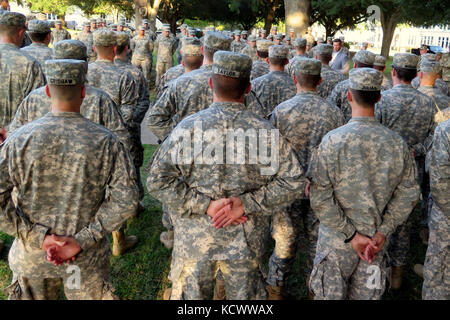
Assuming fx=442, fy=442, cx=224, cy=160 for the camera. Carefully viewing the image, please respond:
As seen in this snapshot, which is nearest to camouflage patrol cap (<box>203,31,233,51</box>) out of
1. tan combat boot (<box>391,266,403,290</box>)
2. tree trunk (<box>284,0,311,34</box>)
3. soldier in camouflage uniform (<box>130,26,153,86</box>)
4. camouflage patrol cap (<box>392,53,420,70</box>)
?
camouflage patrol cap (<box>392,53,420,70</box>)

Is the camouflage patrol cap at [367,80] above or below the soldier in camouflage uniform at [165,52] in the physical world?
A: above

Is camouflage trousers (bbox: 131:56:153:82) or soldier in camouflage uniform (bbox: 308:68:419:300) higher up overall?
soldier in camouflage uniform (bbox: 308:68:419:300)

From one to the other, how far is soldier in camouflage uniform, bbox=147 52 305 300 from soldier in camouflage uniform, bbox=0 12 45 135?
8.11ft

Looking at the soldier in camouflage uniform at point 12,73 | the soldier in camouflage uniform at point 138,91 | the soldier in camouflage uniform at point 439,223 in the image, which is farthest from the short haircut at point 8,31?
the soldier in camouflage uniform at point 439,223

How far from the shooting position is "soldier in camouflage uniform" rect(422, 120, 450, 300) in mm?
3211

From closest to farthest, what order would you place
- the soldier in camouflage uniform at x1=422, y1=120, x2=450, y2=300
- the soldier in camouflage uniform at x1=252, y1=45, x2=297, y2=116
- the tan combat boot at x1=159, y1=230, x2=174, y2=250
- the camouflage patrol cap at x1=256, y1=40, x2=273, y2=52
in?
the soldier in camouflage uniform at x1=422, y1=120, x2=450, y2=300 → the tan combat boot at x1=159, y1=230, x2=174, y2=250 → the soldier in camouflage uniform at x1=252, y1=45, x2=297, y2=116 → the camouflage patrol cap at x1=256, y1=40, x2=273, y2=52

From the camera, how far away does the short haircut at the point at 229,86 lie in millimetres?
2787

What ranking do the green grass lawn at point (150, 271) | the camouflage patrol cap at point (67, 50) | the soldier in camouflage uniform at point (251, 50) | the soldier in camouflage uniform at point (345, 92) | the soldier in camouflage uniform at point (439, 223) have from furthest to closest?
the soldier in camouflage uniform at point (251, 50)
the soldier in camouflage uniform at point (345, 92)
the green grass lawn at point (150, 271)
the camouflage patrol cap at point (67, 50)
the soldier in camouflage uniform at point (439, 223)

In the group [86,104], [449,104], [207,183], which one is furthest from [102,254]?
[449,104]

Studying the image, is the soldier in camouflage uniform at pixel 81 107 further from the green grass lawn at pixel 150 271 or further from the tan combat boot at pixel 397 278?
the tan combat boot at pixel 397 278

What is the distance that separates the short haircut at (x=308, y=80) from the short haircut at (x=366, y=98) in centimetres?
104

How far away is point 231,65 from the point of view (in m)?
2.75

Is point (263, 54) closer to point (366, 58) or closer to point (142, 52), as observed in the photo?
point (366, 58)

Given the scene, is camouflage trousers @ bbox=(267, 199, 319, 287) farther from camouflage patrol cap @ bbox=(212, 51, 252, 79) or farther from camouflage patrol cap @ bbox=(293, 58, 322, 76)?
camouflage patrol cap @ bbox=(212, 51, 252, 79)
